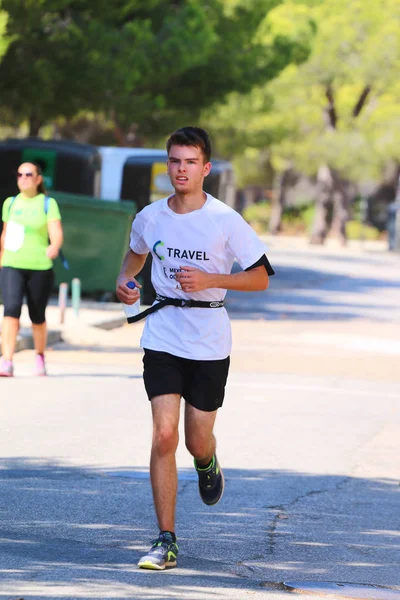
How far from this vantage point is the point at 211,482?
7.14 metres

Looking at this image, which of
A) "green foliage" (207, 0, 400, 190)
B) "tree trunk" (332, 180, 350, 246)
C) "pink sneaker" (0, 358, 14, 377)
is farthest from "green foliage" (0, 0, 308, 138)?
"tree trunk" (332, 180, 350, 246)

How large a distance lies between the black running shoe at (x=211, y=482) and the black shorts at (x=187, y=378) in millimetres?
482

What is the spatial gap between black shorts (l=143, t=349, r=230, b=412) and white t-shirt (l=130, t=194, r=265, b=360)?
0.05 metres

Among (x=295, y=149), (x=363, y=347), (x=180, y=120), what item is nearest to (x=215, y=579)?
(x=363, y=347)

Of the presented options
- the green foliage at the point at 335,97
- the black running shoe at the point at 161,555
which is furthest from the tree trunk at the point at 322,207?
the black running shoe at the point at 161,555

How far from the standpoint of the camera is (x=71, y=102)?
34.9 m

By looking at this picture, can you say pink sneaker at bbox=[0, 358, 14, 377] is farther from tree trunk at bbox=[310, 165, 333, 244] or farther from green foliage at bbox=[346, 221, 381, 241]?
green foliage at bbox=[346, 221, 381, 241]

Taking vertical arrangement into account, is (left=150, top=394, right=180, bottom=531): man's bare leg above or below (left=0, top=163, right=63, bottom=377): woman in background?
above

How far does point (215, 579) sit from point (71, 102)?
2947 centimetres

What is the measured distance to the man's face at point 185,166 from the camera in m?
6.46

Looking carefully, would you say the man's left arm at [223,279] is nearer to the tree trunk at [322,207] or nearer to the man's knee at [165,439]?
the man's knee at [165,439]

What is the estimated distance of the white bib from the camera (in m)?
13.0

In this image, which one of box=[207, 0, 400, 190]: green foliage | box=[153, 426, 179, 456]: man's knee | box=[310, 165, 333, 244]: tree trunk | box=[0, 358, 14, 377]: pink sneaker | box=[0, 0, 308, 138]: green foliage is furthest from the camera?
box=[310, 165, 333, 244]: tree trunk

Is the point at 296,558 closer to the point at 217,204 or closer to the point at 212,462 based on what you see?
the point at 212,462
